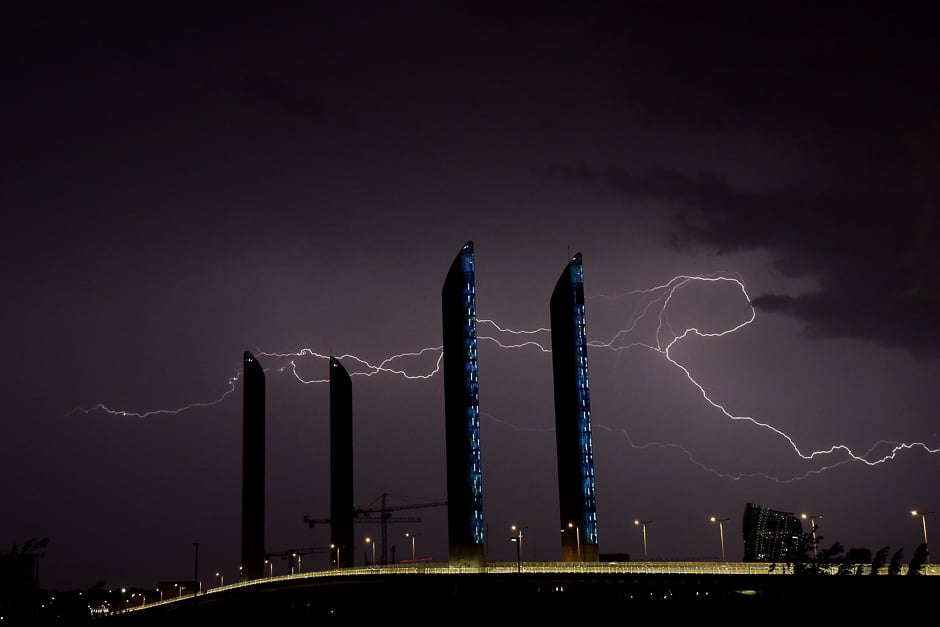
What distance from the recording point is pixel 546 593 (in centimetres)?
8744

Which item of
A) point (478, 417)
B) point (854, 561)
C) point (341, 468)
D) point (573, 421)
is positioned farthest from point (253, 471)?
point (854, 561)

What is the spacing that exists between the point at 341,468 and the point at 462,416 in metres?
34.9

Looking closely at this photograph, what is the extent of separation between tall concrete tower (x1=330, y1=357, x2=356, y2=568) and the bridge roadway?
7000mm

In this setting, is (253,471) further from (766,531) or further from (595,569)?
(595,569)

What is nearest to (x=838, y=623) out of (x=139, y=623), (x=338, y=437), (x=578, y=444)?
(x=578, y=444)

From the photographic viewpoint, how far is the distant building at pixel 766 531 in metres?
99.2

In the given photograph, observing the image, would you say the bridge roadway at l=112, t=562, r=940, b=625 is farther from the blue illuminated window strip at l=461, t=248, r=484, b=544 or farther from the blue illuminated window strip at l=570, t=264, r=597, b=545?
the blue illuminated window strip at l=570, t=264, r=597, b=545

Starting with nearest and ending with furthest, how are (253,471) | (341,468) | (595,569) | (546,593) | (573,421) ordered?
(595,569) < (546,593) < (573,421) < (341,468) < (253,471)

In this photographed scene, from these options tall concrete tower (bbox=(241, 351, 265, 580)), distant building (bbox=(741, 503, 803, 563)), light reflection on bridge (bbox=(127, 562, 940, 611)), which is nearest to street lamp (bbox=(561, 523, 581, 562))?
light reflection on bridge (bbox=(127, 562, 940, 611))

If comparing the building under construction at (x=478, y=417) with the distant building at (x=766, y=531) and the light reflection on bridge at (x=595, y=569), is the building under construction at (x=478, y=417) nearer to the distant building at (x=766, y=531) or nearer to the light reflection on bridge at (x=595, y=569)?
the light reflection on bridge at (x=595, y=569)

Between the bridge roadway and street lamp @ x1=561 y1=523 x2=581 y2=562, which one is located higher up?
street lamp @ x1=561 y1=523 x2=581 y2=562

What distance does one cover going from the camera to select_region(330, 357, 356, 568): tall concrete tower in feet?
436

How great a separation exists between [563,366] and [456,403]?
35.1 ft

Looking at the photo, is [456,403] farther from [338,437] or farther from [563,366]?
[338,437]
